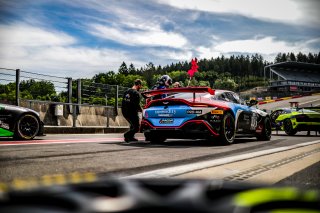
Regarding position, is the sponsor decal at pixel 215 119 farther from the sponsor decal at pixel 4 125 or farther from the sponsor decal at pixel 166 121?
the sponsor decal at pixel 4 125

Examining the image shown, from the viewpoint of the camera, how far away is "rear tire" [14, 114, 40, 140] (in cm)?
845

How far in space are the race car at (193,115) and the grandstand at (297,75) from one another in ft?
392

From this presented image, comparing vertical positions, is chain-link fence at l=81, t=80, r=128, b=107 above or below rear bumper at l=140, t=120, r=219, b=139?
above

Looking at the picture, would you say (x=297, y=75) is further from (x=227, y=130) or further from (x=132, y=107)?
(x=132, y=107)

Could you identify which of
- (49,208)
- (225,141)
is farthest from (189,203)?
(225,141)

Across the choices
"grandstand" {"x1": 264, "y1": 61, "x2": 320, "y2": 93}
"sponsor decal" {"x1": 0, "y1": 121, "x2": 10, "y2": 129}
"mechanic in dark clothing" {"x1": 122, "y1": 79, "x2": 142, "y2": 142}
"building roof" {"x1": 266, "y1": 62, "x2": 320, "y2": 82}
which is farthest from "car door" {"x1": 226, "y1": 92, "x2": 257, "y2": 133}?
"building roof" {"x1": 266, "y1": 62, "x2": 320, "y2": 82}

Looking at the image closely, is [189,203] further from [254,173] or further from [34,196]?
[254,173]

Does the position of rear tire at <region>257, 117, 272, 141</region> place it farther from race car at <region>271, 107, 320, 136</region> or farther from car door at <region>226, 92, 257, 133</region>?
race car at <region>271, 107, 320, 136</region>

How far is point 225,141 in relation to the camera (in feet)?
26.7

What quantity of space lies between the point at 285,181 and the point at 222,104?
178 inches

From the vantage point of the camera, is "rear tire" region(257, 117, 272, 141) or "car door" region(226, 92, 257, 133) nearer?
"car door" region(226, 92, 257, 133)

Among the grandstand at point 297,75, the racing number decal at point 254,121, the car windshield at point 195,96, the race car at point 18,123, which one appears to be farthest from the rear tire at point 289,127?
the grandstand at point 297,75

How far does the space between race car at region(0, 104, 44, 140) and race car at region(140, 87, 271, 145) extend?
2662 mm

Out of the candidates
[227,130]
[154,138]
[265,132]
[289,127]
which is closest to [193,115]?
[227,130]
